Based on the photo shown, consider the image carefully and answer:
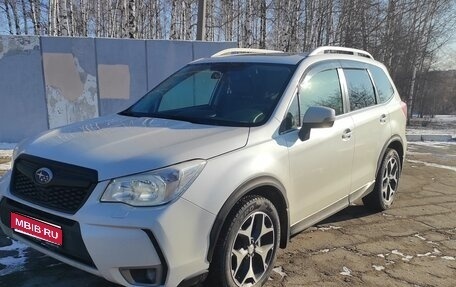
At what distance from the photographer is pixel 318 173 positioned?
3.69 metres

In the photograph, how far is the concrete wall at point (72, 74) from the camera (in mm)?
9805

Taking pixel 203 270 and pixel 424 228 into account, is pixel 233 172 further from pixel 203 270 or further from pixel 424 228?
pixel 424 228

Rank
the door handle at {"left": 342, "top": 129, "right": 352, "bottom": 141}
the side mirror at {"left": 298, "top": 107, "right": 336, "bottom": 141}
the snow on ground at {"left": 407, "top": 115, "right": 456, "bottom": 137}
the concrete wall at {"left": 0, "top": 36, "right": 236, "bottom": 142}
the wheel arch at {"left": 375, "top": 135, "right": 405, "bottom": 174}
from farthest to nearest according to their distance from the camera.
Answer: the snow on ground at {"left": 407, "top": 115, "right": 456, "bottom": 137}, the concrete wall at {"left": 0, "top": 36, "right": 236, "bottom": 142}, the wheel arch at {"left": 375, "top": 135, "right": 405, "bottom": 174}, the door handle at {"left": 342, "top": 129, "right": 352, "bottom": 141}, the side mirror at {"left": 298, "top": 107, "right": 336, "bottom": 141}

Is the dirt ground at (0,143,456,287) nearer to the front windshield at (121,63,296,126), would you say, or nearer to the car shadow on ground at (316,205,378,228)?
the car shadow on ground at (316,205,378,228)

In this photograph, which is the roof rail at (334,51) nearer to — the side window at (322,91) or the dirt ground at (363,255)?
the side window at (322,91)

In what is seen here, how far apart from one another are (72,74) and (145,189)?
8358mm

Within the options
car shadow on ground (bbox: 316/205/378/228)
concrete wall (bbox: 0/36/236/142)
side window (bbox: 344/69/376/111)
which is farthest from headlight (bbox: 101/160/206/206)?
concrete wall (bbox: 0/36/236/142)

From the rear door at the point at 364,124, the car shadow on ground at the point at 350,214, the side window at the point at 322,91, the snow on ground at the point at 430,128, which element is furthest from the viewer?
the snow on ground at the point at 430,128

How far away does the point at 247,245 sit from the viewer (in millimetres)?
3047

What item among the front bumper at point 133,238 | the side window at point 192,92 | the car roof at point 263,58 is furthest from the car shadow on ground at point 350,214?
the front bumper at point 133,238

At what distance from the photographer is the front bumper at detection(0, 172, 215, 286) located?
2.43m

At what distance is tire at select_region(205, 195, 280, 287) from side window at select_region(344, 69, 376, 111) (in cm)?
177

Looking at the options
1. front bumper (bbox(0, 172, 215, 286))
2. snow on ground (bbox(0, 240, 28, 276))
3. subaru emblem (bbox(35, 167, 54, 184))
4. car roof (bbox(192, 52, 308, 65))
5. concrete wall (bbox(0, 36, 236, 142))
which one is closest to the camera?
front bumper (bbox(0, 172, 215, 286))

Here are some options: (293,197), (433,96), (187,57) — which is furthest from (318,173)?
(433,96)
